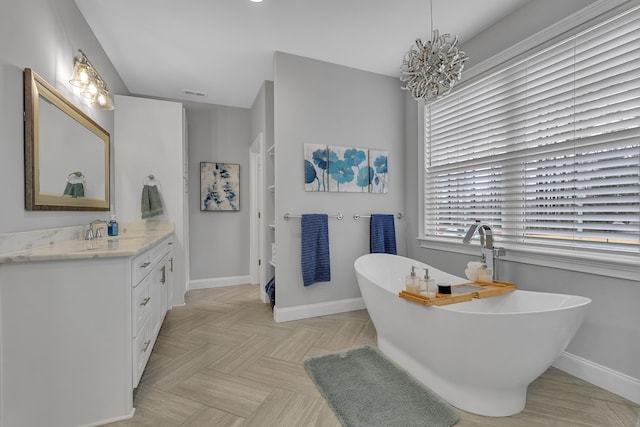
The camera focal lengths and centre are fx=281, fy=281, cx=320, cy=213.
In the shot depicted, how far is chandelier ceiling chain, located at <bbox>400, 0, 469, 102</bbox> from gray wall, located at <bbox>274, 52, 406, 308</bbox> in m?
1.35

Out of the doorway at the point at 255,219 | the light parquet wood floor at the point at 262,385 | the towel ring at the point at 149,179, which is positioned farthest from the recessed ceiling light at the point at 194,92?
the light parquet wood floor at the point at 262,385

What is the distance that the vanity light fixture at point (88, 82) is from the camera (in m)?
2.06

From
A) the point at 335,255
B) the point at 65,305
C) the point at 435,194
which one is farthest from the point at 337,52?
the point at 65,305

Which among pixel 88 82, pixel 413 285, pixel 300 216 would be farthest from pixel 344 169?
pixel 88 82

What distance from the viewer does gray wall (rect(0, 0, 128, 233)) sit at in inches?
55.3

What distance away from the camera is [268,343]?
7.61 feet

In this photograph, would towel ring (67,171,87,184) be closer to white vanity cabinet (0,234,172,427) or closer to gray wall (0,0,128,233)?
gray wall (0,0,128,233)

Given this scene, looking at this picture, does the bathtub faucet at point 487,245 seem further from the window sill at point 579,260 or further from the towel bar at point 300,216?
the towel bar at point 300,216

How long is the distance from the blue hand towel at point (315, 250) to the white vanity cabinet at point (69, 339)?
4.87ft

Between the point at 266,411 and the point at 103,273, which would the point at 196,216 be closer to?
the point at 103,273

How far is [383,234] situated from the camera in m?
3.09

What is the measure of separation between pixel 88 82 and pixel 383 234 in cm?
290

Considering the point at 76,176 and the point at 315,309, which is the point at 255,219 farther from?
the point at 76,176

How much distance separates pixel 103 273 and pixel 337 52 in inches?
104
